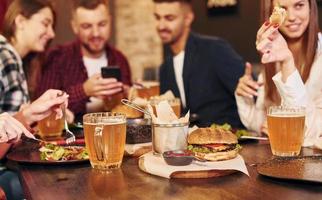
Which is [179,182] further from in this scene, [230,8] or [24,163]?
[230,8]

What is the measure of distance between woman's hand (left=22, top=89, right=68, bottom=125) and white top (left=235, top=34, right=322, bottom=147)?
837mm

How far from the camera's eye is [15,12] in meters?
3.27

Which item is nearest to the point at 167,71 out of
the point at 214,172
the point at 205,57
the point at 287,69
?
the point at 205,57

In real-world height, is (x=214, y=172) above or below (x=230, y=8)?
below

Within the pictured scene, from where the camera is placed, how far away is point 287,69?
2078 mm

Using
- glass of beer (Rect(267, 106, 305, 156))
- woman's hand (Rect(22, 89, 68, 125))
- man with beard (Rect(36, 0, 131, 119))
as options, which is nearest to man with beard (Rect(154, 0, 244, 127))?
man with beard (Rect(36, 0, 131, 119))

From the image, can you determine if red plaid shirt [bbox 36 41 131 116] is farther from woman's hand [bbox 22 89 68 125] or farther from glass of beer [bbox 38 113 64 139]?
woman's hand [bbox 22 89 68 125]

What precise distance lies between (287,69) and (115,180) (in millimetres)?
856

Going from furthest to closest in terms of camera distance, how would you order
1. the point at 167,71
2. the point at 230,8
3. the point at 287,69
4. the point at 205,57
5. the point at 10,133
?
the point at 230,8
the point at 167,71
the point at 205,57
the point at 287,69
the point at 10,133

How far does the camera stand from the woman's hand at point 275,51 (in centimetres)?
204

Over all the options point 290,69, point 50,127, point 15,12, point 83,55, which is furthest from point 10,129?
point 83,55

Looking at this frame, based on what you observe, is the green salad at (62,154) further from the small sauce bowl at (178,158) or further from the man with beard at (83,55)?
the man with beard at (83,55)

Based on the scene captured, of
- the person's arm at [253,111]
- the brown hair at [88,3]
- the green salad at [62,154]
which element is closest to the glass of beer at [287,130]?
the green salad at [62,154]

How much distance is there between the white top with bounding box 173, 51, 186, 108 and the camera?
3.73m
